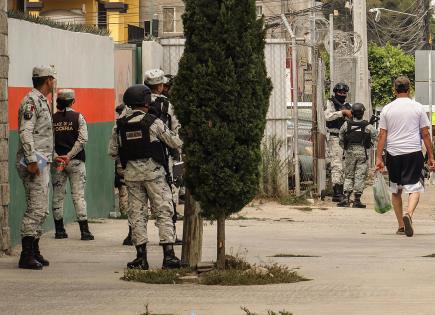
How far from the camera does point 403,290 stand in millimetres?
11133

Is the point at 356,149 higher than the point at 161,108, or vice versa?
the point at 161,108

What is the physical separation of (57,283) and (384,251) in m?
4.32

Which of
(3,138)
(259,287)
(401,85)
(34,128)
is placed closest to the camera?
(259,287)

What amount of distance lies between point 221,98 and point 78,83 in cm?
702

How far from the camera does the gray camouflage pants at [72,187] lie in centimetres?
1598

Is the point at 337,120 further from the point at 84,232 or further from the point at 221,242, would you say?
the point at 221,242

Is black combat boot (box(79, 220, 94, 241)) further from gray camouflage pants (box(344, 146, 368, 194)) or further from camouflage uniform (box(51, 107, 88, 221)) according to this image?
gray camouflage pants (box(344, 146, 368, 194))

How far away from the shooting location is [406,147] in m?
16.7

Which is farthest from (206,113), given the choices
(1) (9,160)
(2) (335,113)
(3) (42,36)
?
(2) (335,113)

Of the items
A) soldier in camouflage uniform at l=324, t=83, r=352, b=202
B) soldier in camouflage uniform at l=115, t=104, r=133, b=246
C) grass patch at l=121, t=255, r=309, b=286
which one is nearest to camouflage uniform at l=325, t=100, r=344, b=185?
soldier in camouflage uniform at l=324, t=83, r=352, b=202

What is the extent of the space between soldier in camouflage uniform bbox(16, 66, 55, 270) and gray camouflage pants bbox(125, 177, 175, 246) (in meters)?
0.88

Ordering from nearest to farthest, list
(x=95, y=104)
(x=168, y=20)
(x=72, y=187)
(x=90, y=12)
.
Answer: (x=72, y=187) < (x=95, y=104) < (x=90, y=12) < (x=168, y=20)

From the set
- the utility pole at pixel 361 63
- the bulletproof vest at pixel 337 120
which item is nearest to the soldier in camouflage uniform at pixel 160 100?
the bulletproof vest at pixel 337 120

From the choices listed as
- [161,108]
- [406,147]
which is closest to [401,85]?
[406,147]
